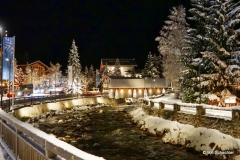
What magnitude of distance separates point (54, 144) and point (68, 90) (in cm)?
6226

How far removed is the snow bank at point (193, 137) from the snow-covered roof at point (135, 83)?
38359mm

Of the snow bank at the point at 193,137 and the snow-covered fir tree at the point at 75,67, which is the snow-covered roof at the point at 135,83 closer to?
the snow-covered fir tree at the point at 75,67

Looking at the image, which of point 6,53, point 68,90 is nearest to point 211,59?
point 6,53

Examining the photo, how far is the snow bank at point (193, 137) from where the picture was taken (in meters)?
15.9

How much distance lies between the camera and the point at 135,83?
6488cm

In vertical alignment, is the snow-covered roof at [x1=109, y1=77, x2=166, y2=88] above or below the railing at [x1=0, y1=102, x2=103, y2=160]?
above

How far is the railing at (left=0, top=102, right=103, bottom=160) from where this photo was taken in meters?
Answer: 4.04

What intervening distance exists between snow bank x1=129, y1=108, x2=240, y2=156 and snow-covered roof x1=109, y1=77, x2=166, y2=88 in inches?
1510

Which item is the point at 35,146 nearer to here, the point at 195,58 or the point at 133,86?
the point at 195,58

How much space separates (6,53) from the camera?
24.4 meters

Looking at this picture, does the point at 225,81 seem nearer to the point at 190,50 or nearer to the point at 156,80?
the point at 190,50

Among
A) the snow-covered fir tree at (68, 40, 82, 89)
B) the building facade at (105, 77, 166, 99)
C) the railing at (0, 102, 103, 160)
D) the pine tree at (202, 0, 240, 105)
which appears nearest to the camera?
the railing at (0, 102, 103, 160)

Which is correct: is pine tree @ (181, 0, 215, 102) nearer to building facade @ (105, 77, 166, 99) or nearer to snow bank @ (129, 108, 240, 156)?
snow bank @ (129, 108, 240, 156)

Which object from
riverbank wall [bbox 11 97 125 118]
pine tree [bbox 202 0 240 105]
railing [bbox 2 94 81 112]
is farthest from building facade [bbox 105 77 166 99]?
pine tree [bbox 202 0 240 105]
